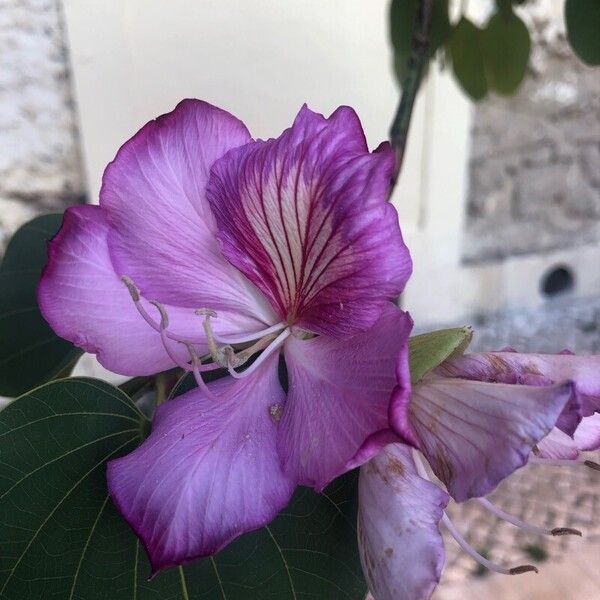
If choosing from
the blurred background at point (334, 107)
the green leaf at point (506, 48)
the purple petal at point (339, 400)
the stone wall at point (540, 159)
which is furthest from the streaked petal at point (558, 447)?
the stone wall at point (540, 159)

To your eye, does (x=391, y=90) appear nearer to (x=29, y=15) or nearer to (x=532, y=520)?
(x=29, y=15)

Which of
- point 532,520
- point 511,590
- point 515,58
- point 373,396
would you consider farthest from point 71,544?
point 532,520

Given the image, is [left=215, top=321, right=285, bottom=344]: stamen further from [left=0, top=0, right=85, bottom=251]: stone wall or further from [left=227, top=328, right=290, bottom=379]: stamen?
[left=0, top=0, right=85, bottom=251]: stone wall

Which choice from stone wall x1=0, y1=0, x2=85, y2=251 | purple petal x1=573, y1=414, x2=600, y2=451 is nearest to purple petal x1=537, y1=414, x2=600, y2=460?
purple petal x1=573, y1=414, x2=600, y2=451

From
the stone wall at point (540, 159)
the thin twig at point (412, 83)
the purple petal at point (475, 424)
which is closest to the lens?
the purple petal at point (475, 424)

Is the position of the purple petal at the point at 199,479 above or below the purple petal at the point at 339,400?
below

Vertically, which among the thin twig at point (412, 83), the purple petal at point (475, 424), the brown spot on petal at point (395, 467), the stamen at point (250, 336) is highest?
the thin twig at point (412, 83)

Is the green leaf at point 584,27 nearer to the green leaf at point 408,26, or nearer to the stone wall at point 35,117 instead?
the green leaf at point 408,26
